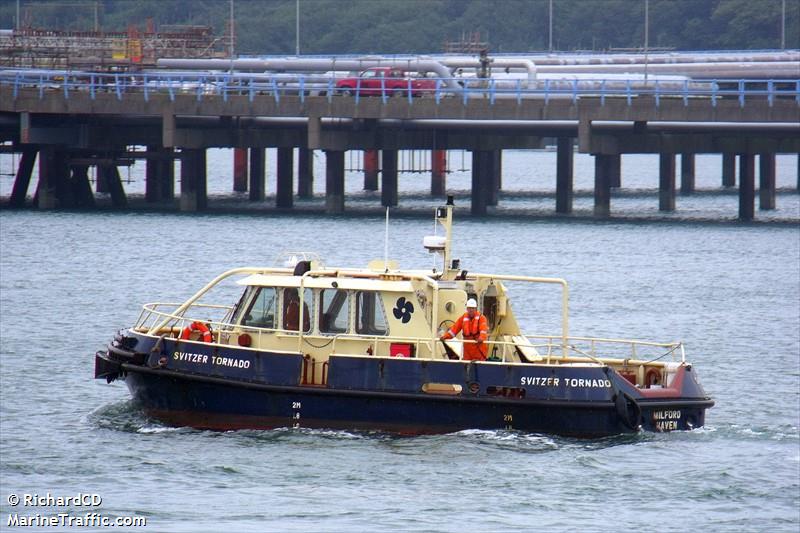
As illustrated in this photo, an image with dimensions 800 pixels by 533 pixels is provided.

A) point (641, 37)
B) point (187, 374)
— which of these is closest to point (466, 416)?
point (187, 374)

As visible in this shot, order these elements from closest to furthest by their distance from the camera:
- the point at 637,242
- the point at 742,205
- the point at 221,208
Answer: the point at 637,242, the point at 742,205, the point at 221,208

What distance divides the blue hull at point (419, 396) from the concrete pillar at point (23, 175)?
4494 centimetres

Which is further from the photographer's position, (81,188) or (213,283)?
(81,188)

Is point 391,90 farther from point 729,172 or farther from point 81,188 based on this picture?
point 729,172

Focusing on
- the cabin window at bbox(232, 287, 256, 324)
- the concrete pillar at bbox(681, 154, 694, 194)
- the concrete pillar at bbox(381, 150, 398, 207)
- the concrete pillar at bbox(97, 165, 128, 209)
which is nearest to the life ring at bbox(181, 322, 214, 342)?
the cabin window at bbox(232, 287, 256, 324)

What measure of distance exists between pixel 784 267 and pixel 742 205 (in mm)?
15509

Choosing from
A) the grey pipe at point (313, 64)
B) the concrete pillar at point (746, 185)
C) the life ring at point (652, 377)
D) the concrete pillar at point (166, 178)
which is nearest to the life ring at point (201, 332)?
the life ring at point (652, 377)

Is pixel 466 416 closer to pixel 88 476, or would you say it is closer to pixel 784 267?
pixel 88 476

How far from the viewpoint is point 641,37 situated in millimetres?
141125

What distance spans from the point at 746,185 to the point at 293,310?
4334cm

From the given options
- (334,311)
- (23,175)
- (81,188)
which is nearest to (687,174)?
(81,188)

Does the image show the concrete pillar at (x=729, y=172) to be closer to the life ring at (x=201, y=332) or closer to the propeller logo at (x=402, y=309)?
the life ring at (x=201, y=332)

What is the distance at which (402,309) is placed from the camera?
2411 centimetres

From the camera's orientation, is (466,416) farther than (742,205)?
No
